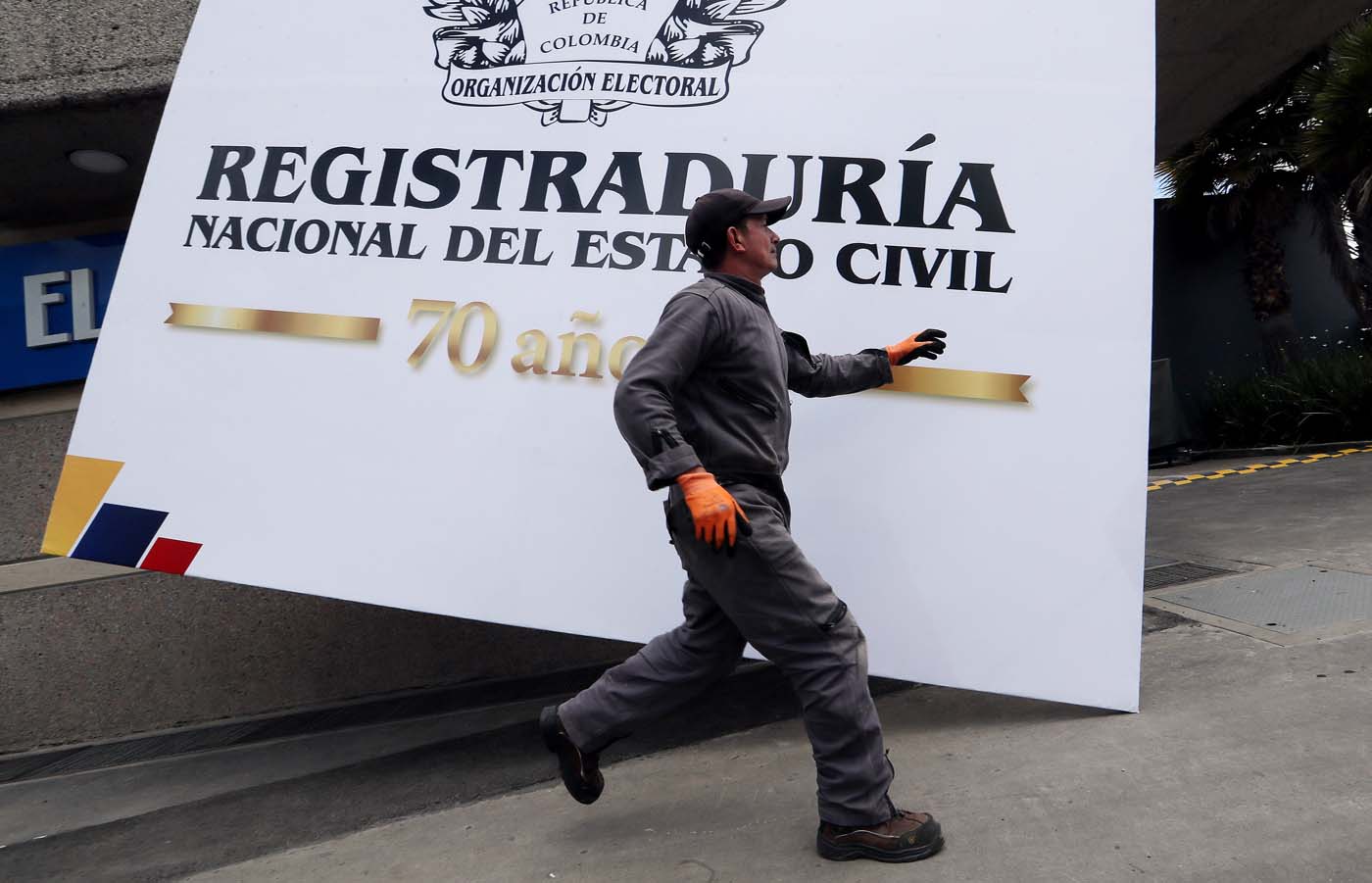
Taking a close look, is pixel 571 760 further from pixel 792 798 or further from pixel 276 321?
pixel 276 321

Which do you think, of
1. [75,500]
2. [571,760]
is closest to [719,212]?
[571,760]

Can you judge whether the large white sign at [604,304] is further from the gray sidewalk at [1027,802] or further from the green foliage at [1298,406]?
the green foliage at [1298,406]

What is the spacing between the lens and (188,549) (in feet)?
11.5

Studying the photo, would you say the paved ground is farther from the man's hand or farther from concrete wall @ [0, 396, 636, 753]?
the man's hand

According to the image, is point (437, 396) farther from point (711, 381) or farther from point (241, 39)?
point (241, 39)

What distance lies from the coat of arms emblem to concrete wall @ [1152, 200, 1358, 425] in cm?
1337

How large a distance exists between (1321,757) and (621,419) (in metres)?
1.96

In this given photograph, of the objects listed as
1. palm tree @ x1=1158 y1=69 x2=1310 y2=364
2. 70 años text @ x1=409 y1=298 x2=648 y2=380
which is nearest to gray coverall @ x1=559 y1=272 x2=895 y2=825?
70 años text @ x1=409 y1=298 x2=648 y2=380

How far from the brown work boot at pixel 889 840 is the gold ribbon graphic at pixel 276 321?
2230 millimetres

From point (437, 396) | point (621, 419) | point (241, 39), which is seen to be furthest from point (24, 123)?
point (621, 419)

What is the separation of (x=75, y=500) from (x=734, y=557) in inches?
99.4

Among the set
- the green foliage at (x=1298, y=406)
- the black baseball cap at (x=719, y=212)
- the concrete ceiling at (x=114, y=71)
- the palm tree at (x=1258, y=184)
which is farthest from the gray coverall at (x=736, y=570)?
the palm tree at (x=1258, y=184)

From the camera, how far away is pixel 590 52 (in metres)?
3.57

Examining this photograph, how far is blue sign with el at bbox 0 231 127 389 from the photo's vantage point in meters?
4.91
